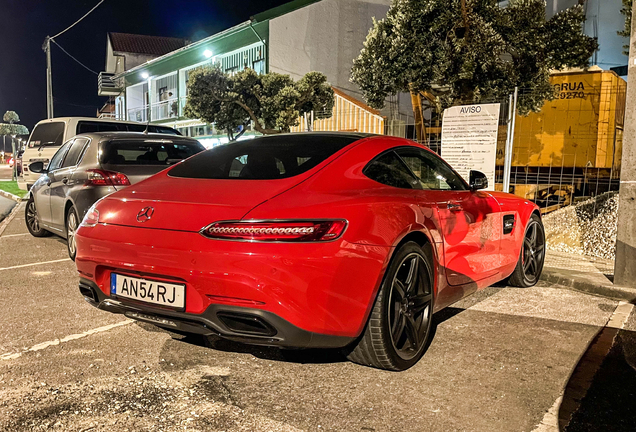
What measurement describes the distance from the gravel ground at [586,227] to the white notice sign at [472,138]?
1.39m

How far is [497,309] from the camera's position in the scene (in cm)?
458

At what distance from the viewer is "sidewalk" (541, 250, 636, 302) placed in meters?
5.17

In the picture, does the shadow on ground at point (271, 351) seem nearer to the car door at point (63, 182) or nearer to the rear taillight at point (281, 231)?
the rear taillight at point (281, 231)

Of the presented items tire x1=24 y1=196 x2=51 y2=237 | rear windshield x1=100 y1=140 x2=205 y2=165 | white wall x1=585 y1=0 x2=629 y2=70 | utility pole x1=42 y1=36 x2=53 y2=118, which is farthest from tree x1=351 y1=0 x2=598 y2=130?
utility pole x1=42 y1=36 x2=53 y2=118

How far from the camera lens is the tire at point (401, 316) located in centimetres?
294

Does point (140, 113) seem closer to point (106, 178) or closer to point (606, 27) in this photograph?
point (606, 27)

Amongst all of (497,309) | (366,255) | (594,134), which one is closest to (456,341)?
(497,309)

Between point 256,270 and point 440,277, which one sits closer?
point 256,270

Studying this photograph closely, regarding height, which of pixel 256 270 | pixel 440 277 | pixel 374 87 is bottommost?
pixel 440 277

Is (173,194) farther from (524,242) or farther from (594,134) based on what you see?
(594,134)

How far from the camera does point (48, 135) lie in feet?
39.2

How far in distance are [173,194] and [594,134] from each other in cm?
1037

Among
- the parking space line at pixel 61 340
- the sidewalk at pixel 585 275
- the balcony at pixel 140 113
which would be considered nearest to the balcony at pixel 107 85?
the balcony at pixel 140 113

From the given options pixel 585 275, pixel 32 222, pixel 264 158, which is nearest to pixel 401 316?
pixel 264 158
